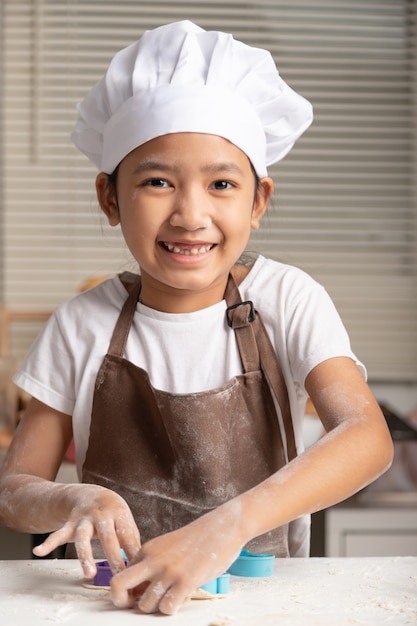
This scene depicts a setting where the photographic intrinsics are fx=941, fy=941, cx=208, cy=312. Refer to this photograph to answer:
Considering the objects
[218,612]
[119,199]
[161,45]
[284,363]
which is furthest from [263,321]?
[218,612]

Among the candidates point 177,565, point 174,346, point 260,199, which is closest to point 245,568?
point 177,565

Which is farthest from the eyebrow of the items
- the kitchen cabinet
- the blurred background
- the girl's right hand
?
the blurred background

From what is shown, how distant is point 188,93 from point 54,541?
21.6 inches

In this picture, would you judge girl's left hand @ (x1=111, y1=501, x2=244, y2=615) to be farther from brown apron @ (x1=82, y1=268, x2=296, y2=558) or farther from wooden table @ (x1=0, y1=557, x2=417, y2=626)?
brown apron @ (x1=82, y1=268, x2=296, y2=558)

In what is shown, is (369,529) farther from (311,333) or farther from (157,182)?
(157,182)

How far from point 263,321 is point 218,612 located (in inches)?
18.8

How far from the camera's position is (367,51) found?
109 inches

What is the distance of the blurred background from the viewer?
2729 mm

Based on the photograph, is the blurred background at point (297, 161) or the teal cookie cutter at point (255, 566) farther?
the blurred background at point (297, 161)

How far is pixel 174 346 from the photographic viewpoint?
1.24m

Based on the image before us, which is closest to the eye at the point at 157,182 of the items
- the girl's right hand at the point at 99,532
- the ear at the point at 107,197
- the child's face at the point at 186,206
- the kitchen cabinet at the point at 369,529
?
the child's face at the point at 186,206

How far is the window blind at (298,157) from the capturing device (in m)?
2.73

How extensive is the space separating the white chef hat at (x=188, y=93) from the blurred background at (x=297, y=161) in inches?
59.1

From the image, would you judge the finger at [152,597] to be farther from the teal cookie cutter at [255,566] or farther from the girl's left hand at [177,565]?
the teal cookie cutter at [255,566]
